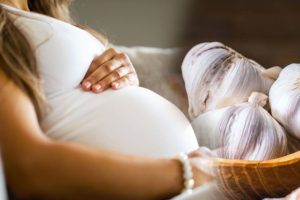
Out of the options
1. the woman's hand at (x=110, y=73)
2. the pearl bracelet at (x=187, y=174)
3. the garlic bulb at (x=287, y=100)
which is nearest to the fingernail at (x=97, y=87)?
the woman's hand at (x=110, y=73)

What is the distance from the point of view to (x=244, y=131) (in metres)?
0.67

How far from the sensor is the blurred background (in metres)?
0.62

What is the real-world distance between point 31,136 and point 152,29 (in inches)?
7.8

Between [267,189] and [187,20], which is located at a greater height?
[187,20]

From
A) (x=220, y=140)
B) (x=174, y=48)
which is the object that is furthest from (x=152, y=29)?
(x=220, y=140)

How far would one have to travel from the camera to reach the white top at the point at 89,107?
1.86ft

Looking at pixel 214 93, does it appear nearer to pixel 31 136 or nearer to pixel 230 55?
pixel 230 55

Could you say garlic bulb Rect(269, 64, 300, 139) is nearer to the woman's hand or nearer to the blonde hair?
the woman's hand

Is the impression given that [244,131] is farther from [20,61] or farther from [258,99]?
[20,61]

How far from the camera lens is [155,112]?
24.5 inches

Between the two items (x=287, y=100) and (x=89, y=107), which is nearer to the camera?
(x=89, y=107)

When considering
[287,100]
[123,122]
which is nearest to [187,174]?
[123,122]

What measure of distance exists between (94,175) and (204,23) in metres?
0.25

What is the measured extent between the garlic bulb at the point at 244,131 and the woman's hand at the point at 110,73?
10 cm
